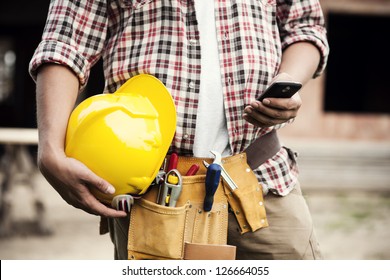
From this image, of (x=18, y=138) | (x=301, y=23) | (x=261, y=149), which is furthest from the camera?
(x=18, y=138)

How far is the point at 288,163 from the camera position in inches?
70.0

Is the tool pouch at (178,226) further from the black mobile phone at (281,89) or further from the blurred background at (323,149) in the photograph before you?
the blurred background at (323,149)

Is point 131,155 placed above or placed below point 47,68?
below

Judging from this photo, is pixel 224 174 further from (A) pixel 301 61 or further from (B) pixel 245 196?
(A) pixel 301 61

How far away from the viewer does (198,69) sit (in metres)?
1.58

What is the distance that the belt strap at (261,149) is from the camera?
1.68m

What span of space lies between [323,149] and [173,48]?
7.22m

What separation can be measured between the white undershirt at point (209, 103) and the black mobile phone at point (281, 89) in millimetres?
183

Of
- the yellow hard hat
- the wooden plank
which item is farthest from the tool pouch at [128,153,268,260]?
the wooden plank

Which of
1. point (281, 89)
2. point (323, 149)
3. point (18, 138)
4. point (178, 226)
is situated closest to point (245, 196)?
point (178, 226)

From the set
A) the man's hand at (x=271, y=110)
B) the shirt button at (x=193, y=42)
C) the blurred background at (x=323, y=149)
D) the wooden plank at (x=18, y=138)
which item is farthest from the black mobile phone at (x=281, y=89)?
the wooden plank at (x=18, y=138)
